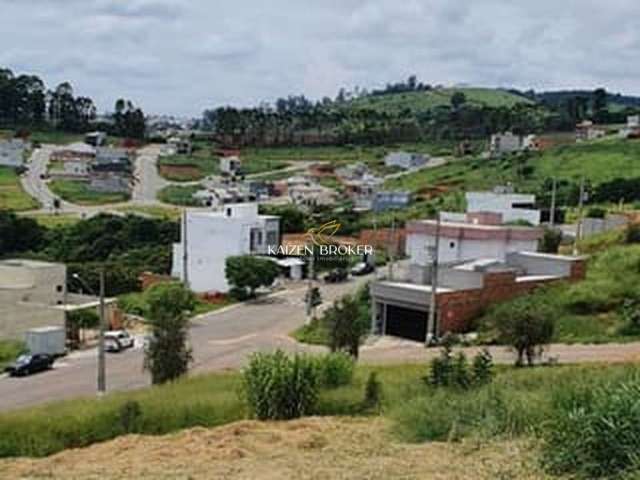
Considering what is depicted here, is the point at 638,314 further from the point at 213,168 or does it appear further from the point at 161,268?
the point at 213,168

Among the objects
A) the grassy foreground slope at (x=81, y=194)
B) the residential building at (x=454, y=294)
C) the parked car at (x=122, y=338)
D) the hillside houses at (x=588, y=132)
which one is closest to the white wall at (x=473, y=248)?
the residential building at (x=454, y=294)

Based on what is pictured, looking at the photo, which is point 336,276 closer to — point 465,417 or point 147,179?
point 465,417

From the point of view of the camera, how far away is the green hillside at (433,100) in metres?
160

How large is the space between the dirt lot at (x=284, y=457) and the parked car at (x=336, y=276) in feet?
120

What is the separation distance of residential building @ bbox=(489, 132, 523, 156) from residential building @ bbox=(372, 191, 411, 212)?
23019 mm

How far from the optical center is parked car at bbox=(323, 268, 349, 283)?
4734cm

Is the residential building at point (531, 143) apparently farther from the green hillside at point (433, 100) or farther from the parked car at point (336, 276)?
the green hillside at point (433, 100)

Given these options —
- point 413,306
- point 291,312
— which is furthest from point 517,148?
point 413,306

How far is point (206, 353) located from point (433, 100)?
469ft

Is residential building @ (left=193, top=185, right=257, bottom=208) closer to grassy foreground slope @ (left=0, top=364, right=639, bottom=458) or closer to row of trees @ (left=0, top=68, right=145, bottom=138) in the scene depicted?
row of trees @ (left=0, top=68, right=145, bottom=138)

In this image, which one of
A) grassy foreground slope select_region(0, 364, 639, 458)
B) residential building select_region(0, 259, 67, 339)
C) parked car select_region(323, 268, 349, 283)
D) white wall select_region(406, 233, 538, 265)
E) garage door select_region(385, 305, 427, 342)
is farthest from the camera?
parked car select_region(323, 268, 349, 283)

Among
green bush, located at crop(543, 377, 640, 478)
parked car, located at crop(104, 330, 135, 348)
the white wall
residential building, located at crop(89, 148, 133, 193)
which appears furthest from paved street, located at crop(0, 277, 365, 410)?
residential building, located at crop(89, 148, 133, 193)

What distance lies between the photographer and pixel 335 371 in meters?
13.4

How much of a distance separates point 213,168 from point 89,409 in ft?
293
